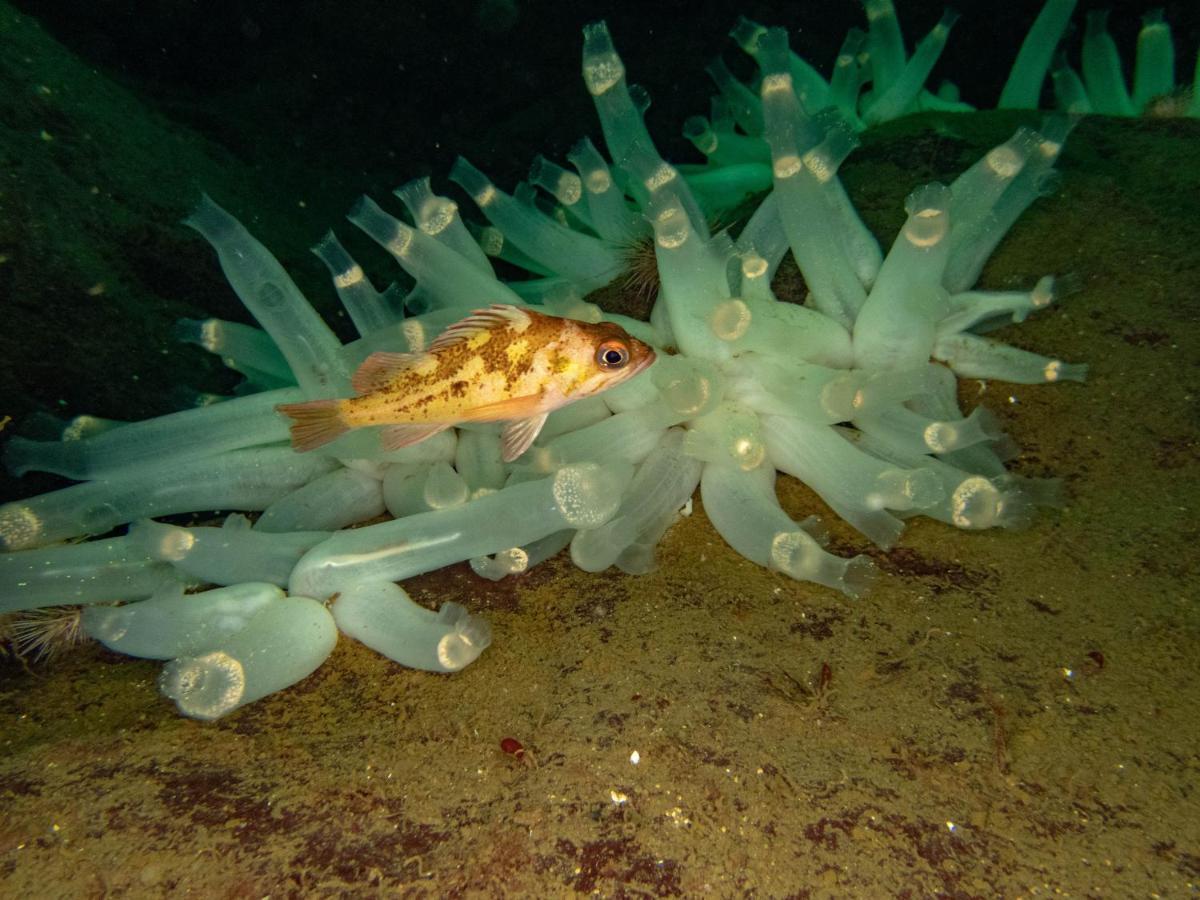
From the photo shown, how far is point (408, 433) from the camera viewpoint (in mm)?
3004

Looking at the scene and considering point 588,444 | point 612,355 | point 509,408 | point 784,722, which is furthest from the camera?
point 588,444

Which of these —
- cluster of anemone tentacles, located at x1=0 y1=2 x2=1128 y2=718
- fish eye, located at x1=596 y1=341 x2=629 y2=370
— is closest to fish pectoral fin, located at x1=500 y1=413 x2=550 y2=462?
cluster of anemone tentacles, located at x1=0 y1=2 x2=1128 y2=718

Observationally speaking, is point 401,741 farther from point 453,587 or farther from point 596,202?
point 596,202

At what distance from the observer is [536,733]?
2473 mm

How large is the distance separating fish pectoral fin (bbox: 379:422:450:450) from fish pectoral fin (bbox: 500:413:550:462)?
26 centimetres

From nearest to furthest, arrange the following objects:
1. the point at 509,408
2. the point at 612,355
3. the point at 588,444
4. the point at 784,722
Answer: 1. the point at 784,722
2. the point at 612,355
3. the point at 509,408
4. the point at 588,444

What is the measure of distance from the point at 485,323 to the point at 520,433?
46cm

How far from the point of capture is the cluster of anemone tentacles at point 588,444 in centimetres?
289

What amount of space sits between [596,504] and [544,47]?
753 centimetres

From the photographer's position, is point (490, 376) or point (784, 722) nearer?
point (784, 722)

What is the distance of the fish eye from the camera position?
2770 millimetres

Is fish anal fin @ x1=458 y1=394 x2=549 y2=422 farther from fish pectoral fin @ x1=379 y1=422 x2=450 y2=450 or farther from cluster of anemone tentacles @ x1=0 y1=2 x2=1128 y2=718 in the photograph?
cluster of anemone tentacles @ x1=0 y1=2 x2=1128 y2=718

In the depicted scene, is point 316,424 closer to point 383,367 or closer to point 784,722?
point 383,367

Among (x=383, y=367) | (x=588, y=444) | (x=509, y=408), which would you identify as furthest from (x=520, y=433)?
(x=383, y=367)
